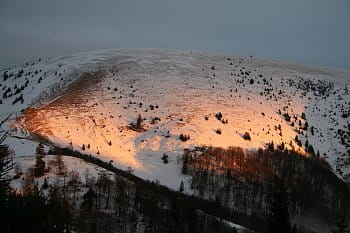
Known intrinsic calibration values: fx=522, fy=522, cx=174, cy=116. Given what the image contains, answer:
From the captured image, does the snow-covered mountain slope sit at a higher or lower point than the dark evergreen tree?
lower

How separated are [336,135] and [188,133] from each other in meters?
23.6

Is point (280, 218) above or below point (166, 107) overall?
above

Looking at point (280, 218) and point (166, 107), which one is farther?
point (166, 107)

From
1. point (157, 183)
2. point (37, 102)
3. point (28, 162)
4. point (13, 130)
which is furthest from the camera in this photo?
point (37, 102)

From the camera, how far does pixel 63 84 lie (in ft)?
254

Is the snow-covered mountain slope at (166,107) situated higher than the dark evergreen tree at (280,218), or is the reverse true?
the dark evergreen tree at (280,218)

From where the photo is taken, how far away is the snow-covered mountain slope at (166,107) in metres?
60.2

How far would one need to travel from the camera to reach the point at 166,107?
71.8 metres

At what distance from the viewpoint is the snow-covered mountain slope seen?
6016 cm

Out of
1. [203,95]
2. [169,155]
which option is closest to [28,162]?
[169,155]

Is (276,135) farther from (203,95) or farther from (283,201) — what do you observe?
(283,201)

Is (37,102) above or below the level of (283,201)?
below

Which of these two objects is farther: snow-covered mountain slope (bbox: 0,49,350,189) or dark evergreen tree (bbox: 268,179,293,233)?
snow-covered mountain slope (bbox: 0,49,350,189)

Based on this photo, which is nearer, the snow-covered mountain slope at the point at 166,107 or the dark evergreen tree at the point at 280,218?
the dark evergreen tree at the point at 280,218
